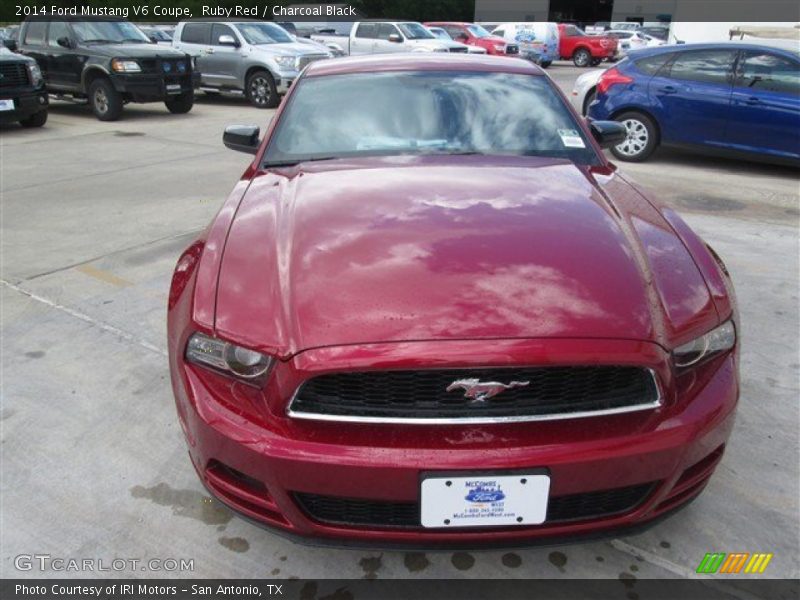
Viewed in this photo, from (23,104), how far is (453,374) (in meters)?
10.9

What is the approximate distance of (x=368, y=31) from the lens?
1797cm

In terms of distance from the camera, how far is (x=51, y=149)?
928 cm

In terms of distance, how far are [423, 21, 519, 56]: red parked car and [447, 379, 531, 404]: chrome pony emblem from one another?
21.5 meters

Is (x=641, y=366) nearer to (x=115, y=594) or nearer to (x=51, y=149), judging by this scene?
(x=115, y=594)

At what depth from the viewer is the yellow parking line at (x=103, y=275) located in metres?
4.42

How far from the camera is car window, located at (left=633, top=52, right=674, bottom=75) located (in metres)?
8.25

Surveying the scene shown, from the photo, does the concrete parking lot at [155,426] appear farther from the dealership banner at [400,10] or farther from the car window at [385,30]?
the car window at [385,30]

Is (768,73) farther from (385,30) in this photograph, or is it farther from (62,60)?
(385,30)

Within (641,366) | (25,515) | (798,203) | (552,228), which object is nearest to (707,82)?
(798,203)

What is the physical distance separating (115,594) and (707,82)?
819 centimetres

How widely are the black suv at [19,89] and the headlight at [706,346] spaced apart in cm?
1102

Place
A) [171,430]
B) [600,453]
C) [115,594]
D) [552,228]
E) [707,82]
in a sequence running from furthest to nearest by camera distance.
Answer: [707,82] < [171,430] < [552,228] < [115,594] < [600,453]

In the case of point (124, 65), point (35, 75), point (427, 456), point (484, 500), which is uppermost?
point (124, 65)

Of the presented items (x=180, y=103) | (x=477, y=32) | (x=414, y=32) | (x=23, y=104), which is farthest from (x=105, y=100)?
(x=477, y=32)
